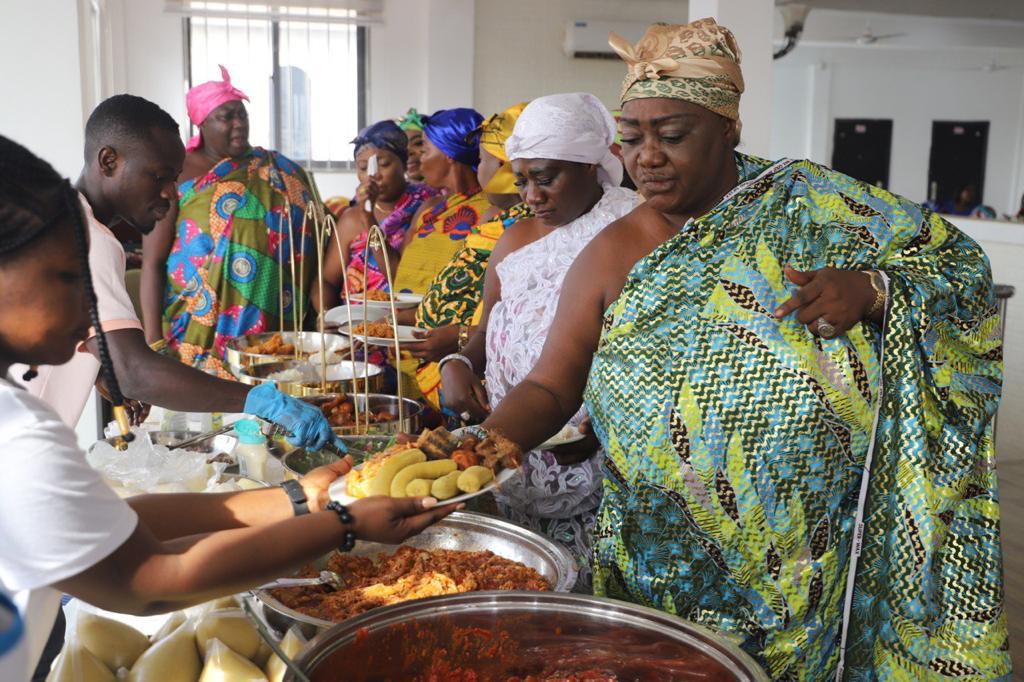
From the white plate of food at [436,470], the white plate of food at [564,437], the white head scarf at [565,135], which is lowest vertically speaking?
the white plate of food at [564,437]

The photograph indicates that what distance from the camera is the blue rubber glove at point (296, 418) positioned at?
5.47ft

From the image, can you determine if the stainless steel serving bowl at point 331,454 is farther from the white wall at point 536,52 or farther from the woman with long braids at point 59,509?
the white wall at point 536,52

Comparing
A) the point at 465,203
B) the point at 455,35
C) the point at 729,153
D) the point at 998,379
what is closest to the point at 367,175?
the point at 465,203

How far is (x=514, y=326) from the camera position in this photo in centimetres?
211

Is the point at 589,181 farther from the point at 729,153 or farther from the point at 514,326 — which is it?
the point at 729,153

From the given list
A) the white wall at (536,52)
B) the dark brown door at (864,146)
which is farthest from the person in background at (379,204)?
the dark brown door at (864,146)

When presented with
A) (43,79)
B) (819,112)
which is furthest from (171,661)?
(819,112)

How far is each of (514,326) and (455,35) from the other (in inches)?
237

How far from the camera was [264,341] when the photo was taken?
9.91 feet

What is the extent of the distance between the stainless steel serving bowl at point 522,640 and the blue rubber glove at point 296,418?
0.61m

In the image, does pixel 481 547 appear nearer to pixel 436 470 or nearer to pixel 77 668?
pixel 436 470

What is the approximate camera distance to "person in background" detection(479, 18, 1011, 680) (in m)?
1.37

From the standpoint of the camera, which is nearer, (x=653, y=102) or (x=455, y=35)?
(x=653, y=102)

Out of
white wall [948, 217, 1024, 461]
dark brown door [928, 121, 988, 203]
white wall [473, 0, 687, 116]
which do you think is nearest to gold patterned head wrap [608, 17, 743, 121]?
white wall [948, 217, 1024, 461]
